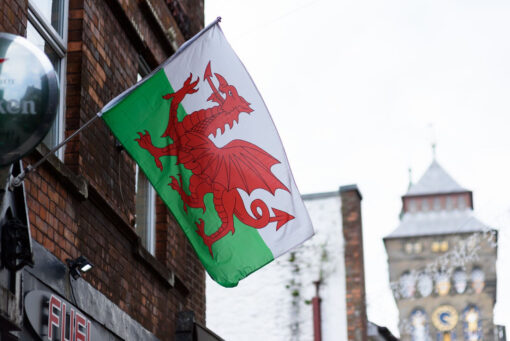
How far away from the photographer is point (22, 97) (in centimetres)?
537

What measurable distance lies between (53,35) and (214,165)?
1601 millimetres

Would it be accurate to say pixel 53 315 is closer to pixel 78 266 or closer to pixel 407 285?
pixel 78 266

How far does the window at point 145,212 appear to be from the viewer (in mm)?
9539

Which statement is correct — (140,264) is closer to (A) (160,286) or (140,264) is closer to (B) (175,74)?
(A) (160,286)

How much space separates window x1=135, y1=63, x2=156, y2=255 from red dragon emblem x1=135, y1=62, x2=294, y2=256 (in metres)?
2.39

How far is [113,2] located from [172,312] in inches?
109

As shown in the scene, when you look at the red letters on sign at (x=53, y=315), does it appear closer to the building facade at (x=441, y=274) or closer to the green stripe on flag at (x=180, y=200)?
the green stripe on flag at (x=180, y=200)

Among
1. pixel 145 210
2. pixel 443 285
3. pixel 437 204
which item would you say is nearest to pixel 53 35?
pixel 145 210

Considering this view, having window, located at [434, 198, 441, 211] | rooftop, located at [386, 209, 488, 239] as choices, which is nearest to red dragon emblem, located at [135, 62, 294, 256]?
rooftop, located at [386, 209, 488, 239]

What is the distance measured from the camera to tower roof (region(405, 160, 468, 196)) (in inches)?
5595

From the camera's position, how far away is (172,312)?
384 inches

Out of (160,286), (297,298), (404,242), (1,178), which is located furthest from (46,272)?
(404,242)

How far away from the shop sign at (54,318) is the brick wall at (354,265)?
1274 centimetres

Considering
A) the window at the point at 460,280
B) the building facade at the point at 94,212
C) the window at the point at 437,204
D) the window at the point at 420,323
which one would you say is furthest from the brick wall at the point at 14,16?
the window at the point at 437,204
